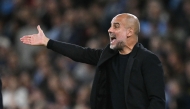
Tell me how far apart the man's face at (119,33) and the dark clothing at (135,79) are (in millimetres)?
139

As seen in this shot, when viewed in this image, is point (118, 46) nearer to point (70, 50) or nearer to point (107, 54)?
point (107, 54)

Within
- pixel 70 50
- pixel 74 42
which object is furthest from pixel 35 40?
pixel 74 42

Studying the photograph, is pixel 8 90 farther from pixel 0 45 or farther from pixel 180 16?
pixel 180 16

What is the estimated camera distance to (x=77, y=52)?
21.2 feet

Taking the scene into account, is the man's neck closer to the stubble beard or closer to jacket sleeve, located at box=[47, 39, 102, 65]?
the stubble beard

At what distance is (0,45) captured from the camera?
1289 cm

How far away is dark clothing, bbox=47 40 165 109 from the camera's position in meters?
6.00

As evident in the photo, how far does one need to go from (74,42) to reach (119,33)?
5.98 meters

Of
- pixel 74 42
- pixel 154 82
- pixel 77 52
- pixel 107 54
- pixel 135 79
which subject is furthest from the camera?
pixel 74 42

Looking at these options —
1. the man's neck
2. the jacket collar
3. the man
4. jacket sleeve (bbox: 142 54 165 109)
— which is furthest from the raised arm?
jacket sleeve (bbox: 142 54 165 109)

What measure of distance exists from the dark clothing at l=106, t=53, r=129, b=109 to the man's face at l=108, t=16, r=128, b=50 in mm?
150

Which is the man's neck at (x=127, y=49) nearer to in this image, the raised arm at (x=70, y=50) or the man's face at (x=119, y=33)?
the man's face at (x=119, y=33)

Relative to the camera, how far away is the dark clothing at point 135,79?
5996 millimetres

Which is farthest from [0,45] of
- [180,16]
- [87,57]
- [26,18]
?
[87,57]
